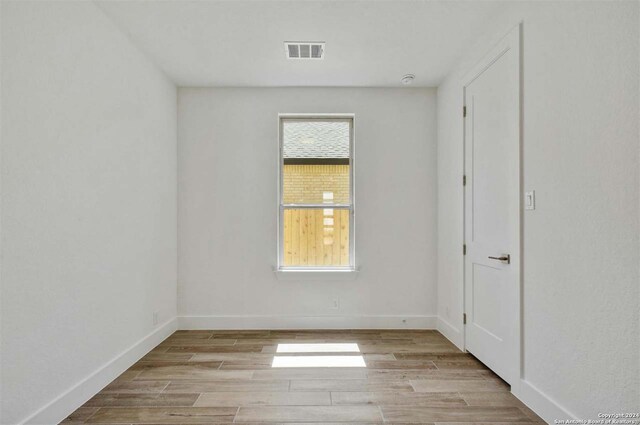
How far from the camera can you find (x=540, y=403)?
2.17 m

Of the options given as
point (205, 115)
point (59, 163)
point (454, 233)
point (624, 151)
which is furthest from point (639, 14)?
point (205, 115)

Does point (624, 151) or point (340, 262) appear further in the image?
point (340, 262)

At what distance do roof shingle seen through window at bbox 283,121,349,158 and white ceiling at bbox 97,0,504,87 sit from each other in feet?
1.66

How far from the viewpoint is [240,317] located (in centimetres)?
398

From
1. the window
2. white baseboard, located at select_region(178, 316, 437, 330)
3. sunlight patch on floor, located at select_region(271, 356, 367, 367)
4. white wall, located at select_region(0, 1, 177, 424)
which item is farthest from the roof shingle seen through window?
sunlight patch on floor, located at select_region(271, 356, 367, 367)

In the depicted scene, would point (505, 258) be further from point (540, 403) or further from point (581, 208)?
point (540, 403)

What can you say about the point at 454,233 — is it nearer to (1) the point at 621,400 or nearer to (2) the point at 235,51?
(1) the point at 621,400

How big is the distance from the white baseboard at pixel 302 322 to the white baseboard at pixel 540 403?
1594 millimetres

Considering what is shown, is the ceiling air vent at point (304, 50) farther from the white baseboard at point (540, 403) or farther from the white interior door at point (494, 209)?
the white baseboard at point (540, 403)

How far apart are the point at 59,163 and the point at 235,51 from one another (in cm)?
173

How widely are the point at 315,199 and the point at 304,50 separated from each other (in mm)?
1576

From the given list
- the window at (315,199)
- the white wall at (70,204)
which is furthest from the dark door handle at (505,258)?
the white wall at (70,204)

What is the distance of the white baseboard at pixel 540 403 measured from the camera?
79.1 inches

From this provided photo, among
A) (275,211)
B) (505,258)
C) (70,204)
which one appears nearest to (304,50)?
(275,211)
